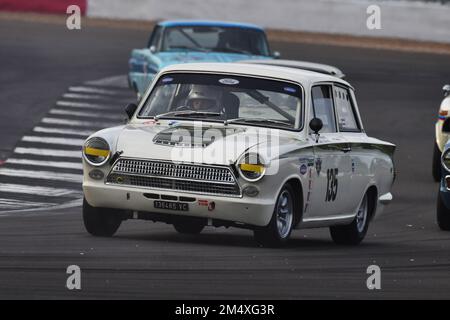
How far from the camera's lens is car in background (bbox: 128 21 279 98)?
23.1 meters

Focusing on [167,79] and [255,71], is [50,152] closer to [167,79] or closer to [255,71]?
[167,79]

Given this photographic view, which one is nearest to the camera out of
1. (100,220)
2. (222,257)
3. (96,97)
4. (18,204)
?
(222,257)

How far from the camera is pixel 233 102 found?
497 inches

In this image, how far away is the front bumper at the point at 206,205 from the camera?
11.4 meters

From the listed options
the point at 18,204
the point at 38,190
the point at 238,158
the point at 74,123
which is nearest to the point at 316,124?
the point at 238,158

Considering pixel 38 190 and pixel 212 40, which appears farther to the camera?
pixel 212 40

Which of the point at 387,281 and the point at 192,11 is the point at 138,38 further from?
the point at 387,281

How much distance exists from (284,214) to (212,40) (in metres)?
11.8

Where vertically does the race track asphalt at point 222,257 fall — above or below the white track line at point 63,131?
above

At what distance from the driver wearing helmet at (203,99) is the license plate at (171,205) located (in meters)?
1.29

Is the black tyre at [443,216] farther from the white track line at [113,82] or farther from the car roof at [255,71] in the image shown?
the white track line at [113,82]

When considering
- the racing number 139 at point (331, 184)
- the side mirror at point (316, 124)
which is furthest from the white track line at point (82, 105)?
the side mirror at point (316, 124)

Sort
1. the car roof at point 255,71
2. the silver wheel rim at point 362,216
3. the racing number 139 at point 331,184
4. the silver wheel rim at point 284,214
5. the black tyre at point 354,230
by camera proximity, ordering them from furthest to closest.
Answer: the silver wheel rim at point 362,216 < the black tyre at point 354,230 < the car roof at point 255,71 < the racing number 139 at point 331,184 < the silver wheel rim at point 284,214
